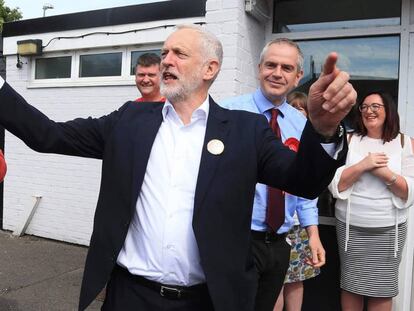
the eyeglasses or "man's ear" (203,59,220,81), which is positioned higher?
the eyeglasses

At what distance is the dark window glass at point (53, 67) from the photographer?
6094 mm

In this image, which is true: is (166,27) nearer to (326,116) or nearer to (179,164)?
(179,164)

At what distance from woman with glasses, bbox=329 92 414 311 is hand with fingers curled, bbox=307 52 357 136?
200 cm

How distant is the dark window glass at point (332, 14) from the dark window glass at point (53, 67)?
2925 millimetres

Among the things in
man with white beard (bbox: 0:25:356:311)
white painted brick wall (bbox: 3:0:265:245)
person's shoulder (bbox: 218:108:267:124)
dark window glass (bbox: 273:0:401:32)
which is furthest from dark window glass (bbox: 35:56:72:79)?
person's shoulder (bbox: 218:108:267:124)

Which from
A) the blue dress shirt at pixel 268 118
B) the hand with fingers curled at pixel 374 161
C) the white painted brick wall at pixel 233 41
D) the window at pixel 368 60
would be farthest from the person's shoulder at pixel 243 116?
the white painted brick wall at pixel 233 41

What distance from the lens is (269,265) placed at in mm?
2486

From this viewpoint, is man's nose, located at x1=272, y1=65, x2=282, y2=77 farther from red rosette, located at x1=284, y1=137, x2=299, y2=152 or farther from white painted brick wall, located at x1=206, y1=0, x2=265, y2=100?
white painted brick wall, located at x1=206, y1=0, x2=265, y2=100

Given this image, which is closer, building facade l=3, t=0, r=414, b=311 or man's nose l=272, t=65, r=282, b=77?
man's nose l=272, t=65, r=282, b=77

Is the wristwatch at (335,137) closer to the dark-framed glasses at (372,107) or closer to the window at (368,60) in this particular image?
the dark-framed glasses at (372,107)

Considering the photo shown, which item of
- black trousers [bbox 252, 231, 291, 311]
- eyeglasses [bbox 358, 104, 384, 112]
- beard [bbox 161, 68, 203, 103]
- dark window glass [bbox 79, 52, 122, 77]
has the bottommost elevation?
black trousers [bbox 252, 231, 291, 311]

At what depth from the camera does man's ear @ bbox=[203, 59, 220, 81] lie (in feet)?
6.55

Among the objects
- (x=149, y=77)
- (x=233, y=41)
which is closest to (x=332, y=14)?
(x=233, y=41)

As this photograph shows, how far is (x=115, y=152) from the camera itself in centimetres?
185
